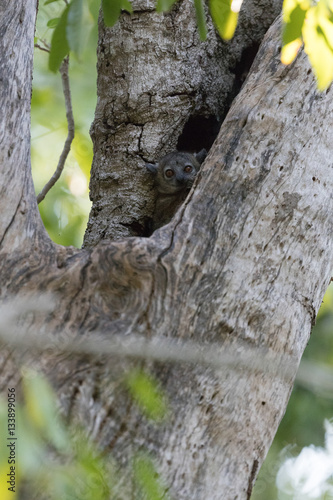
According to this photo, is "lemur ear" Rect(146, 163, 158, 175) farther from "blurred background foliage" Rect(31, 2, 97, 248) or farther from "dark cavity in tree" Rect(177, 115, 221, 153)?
"blurred background foliage" Rect(31, 2, 97, 248)

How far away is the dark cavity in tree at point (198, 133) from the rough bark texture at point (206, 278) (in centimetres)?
120

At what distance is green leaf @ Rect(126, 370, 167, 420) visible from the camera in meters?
2.22

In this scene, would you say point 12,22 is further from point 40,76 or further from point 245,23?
point 40,76

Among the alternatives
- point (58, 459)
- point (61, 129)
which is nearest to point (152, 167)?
→ point (58, 459)

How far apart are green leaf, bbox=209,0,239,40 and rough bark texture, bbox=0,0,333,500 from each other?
1.83 ft

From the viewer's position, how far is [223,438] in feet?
7.88

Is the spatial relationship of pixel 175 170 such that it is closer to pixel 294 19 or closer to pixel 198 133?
pixel 198 133

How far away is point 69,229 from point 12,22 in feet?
8.40

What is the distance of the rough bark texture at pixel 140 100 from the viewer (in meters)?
3.91

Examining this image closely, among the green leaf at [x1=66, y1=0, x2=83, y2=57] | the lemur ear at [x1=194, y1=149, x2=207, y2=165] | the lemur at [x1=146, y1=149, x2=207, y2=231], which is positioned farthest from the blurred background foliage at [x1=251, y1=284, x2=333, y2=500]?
the green leaf at [x1=66, y1=0, x2=83, y2=57]

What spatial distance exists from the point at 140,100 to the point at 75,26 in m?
1.75

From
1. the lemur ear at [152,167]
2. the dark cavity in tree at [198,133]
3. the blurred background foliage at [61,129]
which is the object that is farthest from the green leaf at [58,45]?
the blurred background foliage at [61,129]

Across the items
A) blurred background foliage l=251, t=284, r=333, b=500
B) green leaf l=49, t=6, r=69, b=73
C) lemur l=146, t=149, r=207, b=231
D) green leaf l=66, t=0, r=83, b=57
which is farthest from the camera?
blurred background foliage l=251, t=284, r=333, b=500

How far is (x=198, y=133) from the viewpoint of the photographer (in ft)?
14.8
